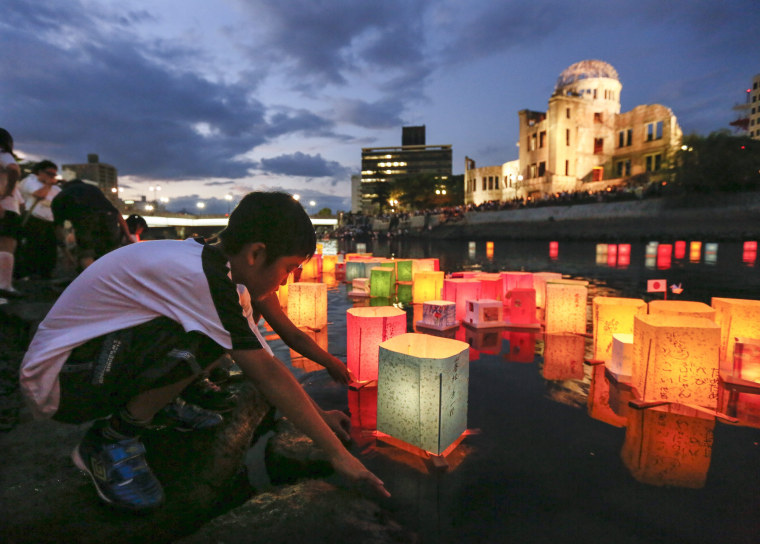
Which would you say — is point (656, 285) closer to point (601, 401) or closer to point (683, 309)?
point (683, 309)

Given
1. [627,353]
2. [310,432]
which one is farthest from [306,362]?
[627,353]

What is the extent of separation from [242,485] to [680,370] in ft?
10.1

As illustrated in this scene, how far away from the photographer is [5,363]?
10.4 ft

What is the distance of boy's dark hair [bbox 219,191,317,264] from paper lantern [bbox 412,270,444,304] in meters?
5.95

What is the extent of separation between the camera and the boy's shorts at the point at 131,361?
1660mm

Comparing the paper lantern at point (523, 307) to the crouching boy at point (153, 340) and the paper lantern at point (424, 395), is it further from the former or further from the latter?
the crouching boy at point (153, 340)

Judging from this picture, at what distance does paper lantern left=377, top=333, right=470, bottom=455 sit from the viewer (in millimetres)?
2373

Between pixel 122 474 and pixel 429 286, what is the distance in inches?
246

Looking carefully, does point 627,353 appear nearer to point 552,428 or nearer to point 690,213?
point 552,428

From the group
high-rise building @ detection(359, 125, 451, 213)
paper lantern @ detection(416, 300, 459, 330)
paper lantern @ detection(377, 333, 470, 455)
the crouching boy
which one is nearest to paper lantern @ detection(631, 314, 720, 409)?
paper lantern @ detection(377, 333, 470, 455)

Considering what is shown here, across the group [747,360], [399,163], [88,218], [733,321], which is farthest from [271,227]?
[399,163]

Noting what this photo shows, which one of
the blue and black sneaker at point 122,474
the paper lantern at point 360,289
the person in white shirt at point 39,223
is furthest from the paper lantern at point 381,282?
the blue and black sneaker at point 122,474

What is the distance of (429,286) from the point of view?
7598 millimetres

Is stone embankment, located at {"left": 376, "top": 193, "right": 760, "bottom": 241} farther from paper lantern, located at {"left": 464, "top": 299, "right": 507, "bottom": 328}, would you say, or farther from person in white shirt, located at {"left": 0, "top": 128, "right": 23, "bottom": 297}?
person in white shirt, located at {"left": 0, "top": 128, "right": 23, "bottom": 297}
